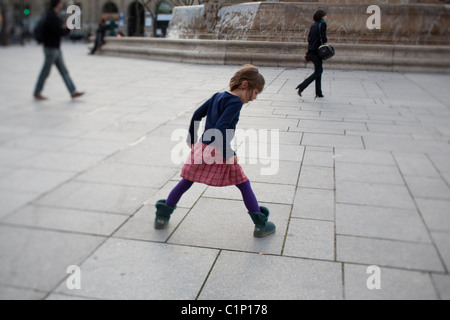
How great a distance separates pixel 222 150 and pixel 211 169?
17 cm

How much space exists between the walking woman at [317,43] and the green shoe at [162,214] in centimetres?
606

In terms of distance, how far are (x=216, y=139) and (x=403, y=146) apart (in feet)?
11.3

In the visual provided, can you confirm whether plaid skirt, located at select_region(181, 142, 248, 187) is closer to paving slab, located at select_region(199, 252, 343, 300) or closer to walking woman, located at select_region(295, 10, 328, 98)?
paving slab, located at select_region(199, 252, 343, 300)

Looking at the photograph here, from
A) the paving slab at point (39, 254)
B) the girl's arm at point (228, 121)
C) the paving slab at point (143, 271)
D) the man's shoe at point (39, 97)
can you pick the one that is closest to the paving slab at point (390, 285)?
the paving slab at point (143, 271)

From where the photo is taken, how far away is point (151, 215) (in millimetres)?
3631

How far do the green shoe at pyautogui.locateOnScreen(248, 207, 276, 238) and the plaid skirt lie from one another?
0.28 metres

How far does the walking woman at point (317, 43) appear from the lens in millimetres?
8797

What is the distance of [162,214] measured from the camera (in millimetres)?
3367

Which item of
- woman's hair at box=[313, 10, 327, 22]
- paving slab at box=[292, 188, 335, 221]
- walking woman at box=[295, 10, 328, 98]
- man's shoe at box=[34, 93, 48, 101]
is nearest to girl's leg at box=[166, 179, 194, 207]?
paving slab at box=[292, 188, 335, 221]

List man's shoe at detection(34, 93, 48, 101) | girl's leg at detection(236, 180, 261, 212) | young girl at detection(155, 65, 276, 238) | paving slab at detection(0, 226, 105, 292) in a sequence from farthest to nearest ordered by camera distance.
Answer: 1. man's shoe at detection(34, 93, 48, 101)
2. girl's leg at detection(236, 180, 261, 212)
3. young girl at detection(155, 65, 276, 238)
4. paving slab at detection(0, 226, 105, 292)

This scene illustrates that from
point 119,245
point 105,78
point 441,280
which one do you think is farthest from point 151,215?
point 105,78

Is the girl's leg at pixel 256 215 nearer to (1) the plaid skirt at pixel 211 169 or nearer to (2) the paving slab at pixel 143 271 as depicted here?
(1) the plaid skirt at pixel 211 169

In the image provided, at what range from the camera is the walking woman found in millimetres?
8797
